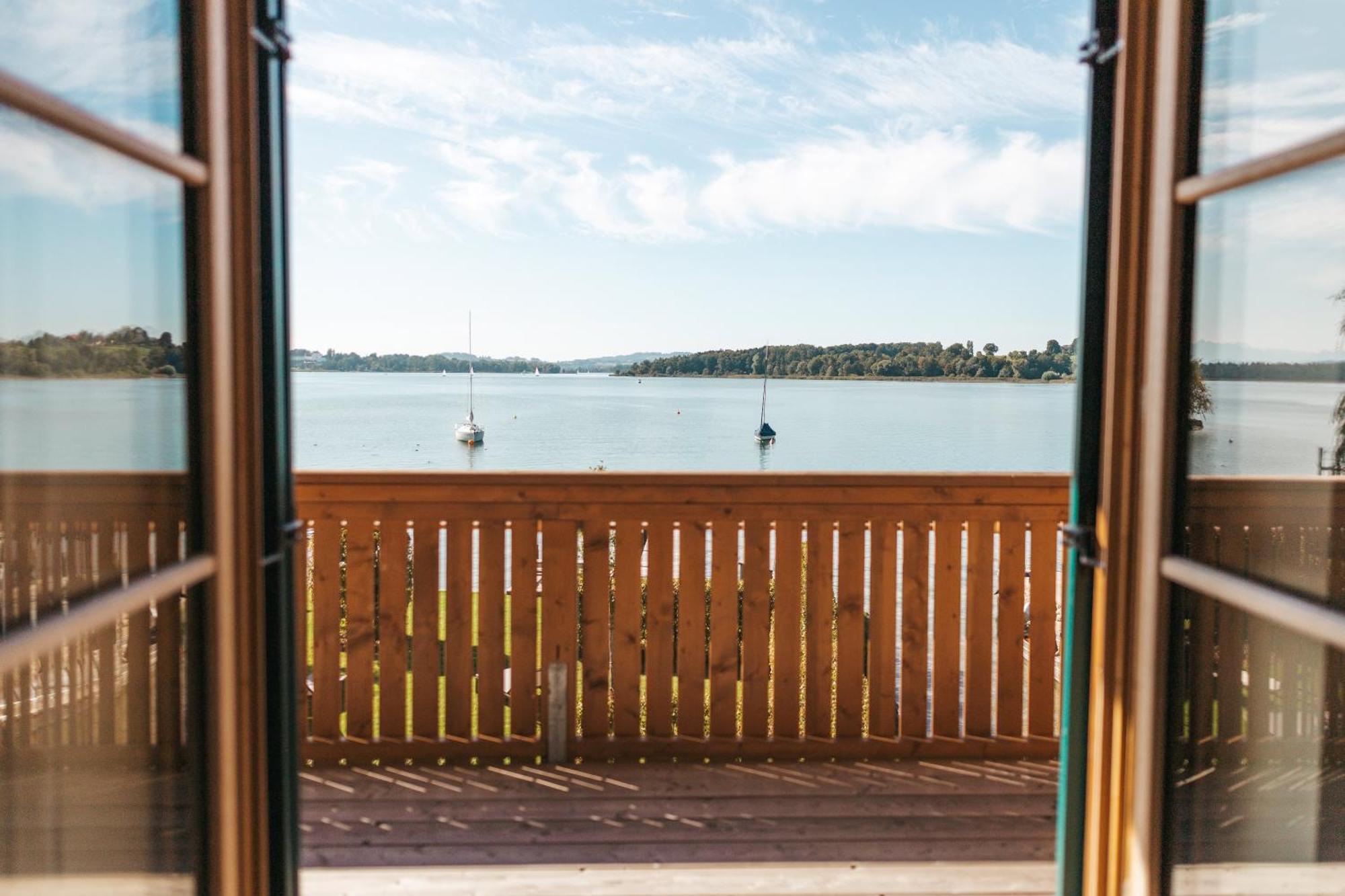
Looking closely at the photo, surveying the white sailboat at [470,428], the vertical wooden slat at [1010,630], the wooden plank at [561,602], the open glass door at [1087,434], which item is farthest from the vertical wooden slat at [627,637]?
the white sailboat at [470,428]

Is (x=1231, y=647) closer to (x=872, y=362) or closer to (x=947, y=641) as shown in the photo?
(x=947, y=641)

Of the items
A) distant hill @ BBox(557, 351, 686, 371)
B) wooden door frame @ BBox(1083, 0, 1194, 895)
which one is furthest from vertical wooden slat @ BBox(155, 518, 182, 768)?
distant hill @ BBox(557, 351, 686, 371)

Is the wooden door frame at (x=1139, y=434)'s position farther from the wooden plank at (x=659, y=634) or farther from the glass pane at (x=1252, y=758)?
the wooden plank at (x=659, y=634)

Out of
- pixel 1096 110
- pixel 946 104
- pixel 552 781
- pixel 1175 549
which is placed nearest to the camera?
pixel 1175 549

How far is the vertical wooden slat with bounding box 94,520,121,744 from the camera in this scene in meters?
0.97

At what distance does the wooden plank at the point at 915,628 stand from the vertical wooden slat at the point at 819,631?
0.24 metres

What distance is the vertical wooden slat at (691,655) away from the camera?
2.83 m

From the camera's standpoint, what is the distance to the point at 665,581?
2803 mm

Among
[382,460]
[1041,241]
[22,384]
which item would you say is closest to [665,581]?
[22,384]

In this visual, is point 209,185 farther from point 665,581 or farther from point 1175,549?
point 665,581

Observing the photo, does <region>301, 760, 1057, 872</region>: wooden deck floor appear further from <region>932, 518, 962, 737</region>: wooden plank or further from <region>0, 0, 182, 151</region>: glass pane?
<region>0, 0, 182, 151</region>: glass pane

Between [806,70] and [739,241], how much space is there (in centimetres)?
1335

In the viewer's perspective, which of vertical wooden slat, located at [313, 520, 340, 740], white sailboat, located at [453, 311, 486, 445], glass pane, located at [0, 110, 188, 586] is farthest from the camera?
white sailboat, located at [453, 311, 486, 445]

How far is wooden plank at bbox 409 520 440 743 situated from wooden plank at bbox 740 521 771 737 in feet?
3.27
